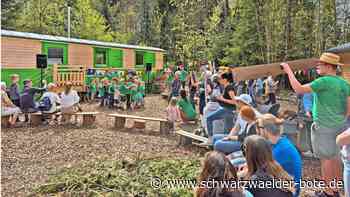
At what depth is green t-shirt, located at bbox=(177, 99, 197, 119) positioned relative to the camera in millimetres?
8156

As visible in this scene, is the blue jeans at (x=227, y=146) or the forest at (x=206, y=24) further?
the forest at (x=206, y=24)

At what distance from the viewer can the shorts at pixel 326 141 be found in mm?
3510

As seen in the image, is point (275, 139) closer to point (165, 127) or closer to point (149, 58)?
point (165, 127)

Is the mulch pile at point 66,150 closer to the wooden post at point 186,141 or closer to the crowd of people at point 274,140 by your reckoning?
the wooden post at point 186,141

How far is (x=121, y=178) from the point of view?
4.04m

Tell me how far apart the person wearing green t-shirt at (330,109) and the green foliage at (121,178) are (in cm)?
139

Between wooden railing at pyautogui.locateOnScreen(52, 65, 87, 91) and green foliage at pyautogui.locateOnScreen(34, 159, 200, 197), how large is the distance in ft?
29.7

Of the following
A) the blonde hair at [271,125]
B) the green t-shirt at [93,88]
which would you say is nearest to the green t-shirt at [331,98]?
the blonde hair at [271,125]

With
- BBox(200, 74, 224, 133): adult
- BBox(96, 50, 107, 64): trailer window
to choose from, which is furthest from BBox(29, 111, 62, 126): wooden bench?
BBox(96, 50, 107, 64): trailer window

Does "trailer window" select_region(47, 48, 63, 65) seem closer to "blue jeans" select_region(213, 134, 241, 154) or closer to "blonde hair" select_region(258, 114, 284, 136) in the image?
"blue jeans" select_region(213, 134, 241, 154)

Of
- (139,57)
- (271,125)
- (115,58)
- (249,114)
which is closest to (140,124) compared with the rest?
(249,114)

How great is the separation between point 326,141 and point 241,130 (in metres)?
1.10

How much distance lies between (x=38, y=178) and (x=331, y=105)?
3630 millimetres

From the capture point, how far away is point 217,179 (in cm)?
226
